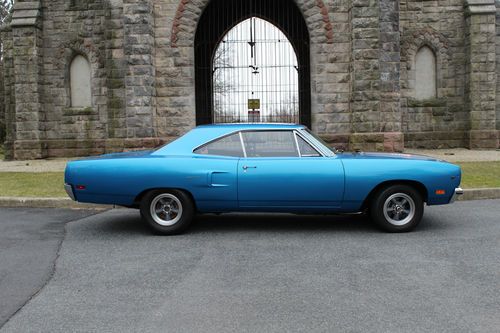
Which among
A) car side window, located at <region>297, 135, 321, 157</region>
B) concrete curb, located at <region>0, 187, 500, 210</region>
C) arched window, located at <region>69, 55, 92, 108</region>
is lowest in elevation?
concrete curb, located at <region>0, 187, 500, 210</region>

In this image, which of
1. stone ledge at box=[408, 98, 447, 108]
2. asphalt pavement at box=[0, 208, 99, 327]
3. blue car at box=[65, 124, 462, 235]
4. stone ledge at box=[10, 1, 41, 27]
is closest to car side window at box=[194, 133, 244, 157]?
blue car at box=[65, 124, 462, 235]

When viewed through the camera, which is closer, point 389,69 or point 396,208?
point 396,208

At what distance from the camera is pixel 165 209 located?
21.2 ft

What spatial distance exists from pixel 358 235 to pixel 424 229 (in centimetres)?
92

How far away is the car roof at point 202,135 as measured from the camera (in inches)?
258

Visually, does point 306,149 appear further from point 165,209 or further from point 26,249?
point 26,249

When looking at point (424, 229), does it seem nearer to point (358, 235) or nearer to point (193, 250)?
point (358, 235)

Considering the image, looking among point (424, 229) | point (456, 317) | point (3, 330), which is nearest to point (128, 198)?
point (3, 330)

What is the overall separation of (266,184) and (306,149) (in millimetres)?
678

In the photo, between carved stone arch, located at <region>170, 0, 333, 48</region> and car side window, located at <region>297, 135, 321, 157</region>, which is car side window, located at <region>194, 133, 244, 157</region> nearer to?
car side window, located at <region>297, 135, 321, 157</region>

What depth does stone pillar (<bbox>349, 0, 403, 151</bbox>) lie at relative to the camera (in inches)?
595

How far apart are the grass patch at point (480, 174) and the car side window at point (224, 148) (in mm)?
4871

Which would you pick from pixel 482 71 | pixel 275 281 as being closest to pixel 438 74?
pixel 482 71

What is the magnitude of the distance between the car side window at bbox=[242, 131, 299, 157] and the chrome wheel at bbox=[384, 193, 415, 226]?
1.22 m
